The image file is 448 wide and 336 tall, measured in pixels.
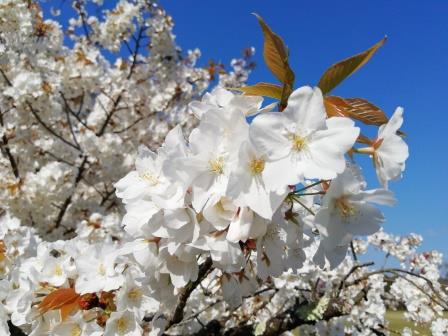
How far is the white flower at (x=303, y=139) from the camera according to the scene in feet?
2.83

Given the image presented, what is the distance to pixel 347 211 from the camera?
94cm

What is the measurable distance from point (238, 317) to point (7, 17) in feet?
12.2

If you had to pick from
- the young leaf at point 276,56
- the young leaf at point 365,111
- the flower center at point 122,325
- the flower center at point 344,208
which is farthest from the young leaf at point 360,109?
the flower center at point 122,325

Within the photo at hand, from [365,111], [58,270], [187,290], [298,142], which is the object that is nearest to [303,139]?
[298,142]

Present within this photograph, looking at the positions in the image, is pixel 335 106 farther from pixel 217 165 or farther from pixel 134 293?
pixel 134 293

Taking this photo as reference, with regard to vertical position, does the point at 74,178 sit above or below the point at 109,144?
below

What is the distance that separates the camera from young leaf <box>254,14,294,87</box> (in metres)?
0.99

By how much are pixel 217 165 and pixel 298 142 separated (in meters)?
0.19

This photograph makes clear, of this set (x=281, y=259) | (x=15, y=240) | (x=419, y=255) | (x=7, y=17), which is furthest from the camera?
(x=419, y=255)

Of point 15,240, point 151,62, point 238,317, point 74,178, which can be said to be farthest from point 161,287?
point 151,62

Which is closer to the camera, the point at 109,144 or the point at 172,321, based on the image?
the point at 172,321

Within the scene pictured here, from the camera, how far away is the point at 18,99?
5035 millimetres

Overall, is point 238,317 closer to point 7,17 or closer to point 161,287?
point 161,287

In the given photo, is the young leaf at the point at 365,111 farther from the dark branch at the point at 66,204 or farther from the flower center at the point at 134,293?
the dark branch at the point at 66,204
